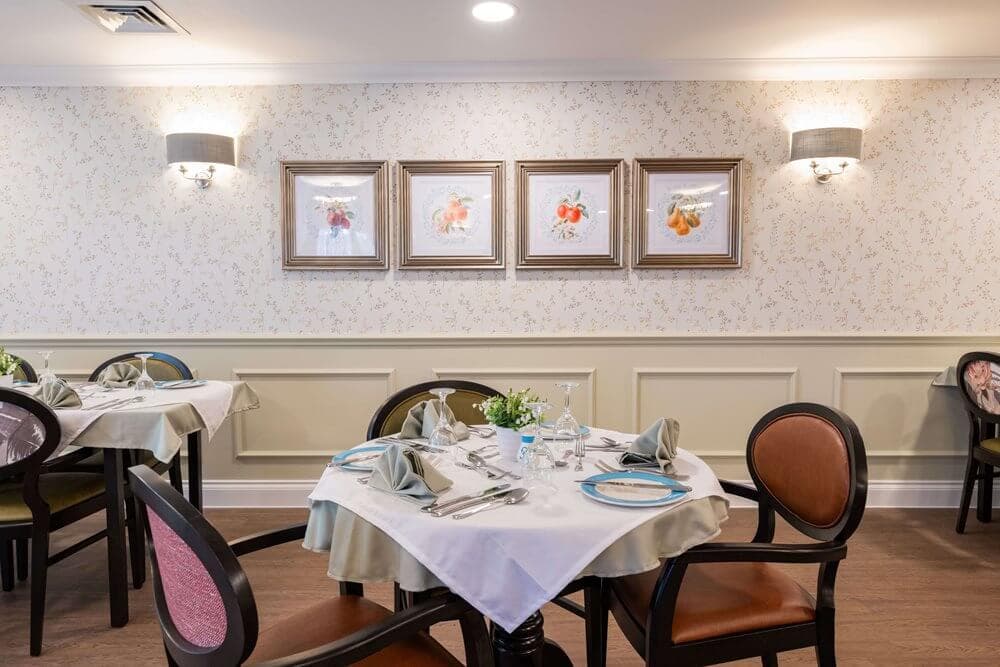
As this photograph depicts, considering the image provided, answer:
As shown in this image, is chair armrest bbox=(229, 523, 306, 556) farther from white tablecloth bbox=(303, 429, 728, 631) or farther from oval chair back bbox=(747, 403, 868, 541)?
oval chair back bbox=(747, 403, 868, 541)

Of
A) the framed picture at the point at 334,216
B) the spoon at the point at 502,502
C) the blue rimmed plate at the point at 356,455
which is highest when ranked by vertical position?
the framed picture at the point at 334,216

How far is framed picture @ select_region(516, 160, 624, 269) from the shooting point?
3.51 m

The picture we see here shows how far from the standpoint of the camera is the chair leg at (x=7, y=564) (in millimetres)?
2555

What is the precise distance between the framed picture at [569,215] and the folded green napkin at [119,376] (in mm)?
2020

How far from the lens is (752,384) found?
11.8 ft

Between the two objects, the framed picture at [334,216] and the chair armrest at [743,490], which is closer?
the chair armrest at [743,490]

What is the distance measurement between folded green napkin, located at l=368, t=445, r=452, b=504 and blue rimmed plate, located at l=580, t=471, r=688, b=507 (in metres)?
0.36

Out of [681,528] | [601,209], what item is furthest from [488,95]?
[681,528]

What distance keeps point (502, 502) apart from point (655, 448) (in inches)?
21.5

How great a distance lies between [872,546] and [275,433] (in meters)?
3.19

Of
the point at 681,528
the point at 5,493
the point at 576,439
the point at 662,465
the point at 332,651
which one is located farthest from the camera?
the point at 5,493

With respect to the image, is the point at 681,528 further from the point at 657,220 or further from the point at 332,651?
the point at 657,220

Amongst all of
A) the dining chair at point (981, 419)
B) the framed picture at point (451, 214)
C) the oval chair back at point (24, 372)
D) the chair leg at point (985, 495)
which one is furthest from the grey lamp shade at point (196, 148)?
the chair leg at point (985, 495)

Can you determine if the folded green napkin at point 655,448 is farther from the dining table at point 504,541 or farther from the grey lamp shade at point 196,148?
the grey lamp shade at point 196,148
